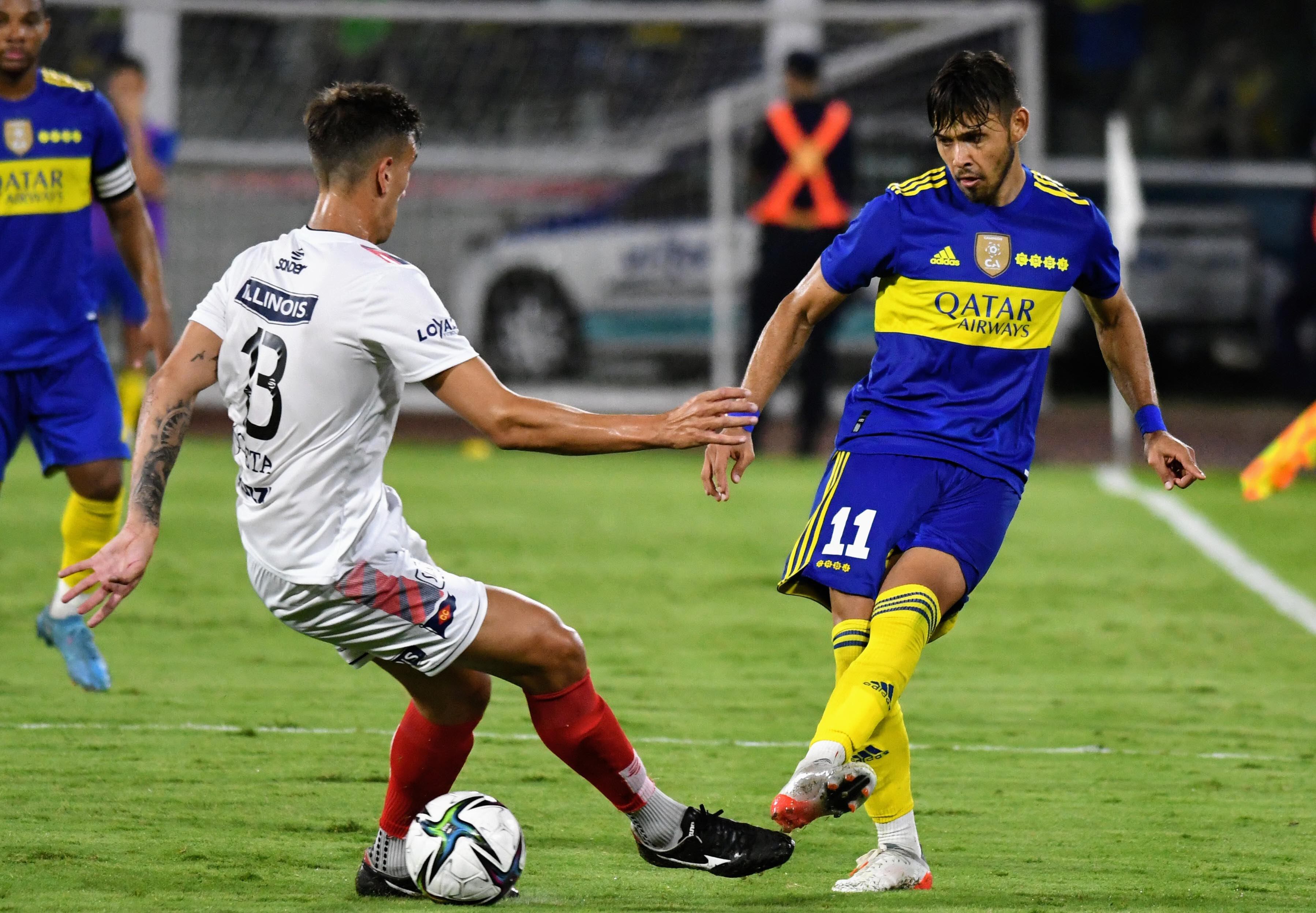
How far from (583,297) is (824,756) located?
40.9 ft

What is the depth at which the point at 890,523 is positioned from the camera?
4.70 metres

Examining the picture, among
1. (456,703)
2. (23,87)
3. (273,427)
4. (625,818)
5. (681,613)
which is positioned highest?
(23,87)

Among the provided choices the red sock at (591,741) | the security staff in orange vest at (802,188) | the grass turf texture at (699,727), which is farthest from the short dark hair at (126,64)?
the red sock at (591,741)

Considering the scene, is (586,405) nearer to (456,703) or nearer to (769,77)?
(769,77)

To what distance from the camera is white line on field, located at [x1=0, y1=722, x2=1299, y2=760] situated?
6125 mm

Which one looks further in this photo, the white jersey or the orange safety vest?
the orange safety vest

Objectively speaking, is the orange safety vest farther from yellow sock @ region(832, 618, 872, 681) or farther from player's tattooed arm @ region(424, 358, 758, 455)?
player's tattooed arm @ region(424, 358, 758, 455)

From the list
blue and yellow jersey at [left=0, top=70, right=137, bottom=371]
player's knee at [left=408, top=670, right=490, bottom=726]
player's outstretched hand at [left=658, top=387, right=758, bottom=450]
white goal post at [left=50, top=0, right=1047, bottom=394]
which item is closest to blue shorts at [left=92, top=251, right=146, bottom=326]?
white goal post at [left=50, top=0, right=1047, bottom=394]

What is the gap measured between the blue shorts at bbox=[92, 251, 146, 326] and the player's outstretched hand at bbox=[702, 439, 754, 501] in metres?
7.75

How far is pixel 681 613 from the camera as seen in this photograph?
8648 millimetres

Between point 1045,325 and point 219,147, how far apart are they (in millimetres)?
12631

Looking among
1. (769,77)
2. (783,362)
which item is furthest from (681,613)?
(769,77)

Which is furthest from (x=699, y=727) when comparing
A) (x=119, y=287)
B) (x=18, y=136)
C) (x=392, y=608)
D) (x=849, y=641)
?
(x=119, y=287)

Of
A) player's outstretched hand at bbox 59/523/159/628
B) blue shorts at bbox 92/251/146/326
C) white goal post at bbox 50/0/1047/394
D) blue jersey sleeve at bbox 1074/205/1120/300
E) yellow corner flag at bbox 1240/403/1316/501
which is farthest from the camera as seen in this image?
white goal post at bbox 50/0/1047/394
